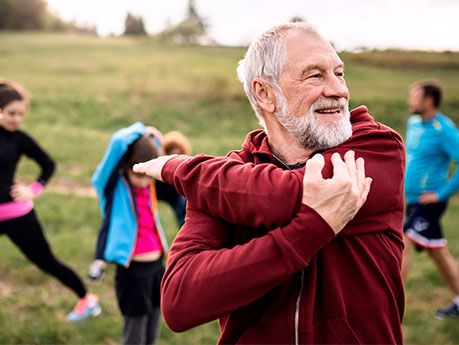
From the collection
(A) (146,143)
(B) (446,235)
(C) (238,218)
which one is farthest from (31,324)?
(B) (446,235)

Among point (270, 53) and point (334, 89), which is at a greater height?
point (270, 53)

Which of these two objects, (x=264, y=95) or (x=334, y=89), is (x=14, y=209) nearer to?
(x=264, y=95)

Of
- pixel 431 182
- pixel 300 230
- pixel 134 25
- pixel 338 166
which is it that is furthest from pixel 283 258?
pixel 134 25

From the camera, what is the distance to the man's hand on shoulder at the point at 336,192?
1283 mm

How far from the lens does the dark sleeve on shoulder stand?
4328 mm

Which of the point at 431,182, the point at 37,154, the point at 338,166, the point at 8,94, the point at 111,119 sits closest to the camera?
the point at 338,166

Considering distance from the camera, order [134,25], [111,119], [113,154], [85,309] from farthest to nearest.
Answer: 1. [134,25]
2. [111,119]
3. [85,309]
4. [113,154]

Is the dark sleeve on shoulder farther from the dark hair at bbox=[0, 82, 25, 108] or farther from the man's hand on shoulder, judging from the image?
the man's hand on shoulder

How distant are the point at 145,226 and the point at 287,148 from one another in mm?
2055

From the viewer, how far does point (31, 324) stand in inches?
163

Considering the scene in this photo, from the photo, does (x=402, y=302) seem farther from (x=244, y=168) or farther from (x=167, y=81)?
(x=167, y=81)

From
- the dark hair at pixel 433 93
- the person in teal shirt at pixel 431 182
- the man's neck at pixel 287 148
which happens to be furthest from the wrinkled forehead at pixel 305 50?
the dark hair at pixel 433 93

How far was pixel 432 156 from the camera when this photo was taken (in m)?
5.08

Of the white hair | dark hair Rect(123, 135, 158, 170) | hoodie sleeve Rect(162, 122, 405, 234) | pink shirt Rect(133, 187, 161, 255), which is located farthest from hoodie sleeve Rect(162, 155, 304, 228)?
pink shirt Rect(133, 187, 161, 255)
